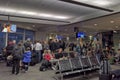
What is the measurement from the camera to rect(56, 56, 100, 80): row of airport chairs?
17.4 ft

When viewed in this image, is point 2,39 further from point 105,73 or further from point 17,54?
point 105,73

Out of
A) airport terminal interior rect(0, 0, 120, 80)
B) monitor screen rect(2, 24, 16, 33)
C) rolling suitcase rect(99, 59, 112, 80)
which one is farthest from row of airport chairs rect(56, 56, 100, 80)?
monitor screen rect(2, 24, 16, 33)

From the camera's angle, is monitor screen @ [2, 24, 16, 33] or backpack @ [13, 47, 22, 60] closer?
backpack @ [13, 47, 22, 60]

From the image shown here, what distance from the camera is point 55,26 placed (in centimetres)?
1338

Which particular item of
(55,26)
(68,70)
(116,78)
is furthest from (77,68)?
(55,26)

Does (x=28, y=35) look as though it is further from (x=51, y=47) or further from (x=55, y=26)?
(x=51, y=47)

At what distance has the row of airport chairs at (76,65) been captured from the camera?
5.30 meters

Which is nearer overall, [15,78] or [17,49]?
[15,78]

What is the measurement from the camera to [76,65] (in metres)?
5.75

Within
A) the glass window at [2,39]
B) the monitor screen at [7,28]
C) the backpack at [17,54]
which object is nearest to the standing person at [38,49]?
the monitor screen at [7,28]

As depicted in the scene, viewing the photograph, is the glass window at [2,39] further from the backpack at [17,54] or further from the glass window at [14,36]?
the backpack at [17,54]

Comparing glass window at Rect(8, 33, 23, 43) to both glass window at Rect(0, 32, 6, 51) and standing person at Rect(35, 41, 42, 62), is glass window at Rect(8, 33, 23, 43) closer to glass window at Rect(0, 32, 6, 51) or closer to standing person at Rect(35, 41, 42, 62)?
glass window at Rect(0, 32, 6, 51)

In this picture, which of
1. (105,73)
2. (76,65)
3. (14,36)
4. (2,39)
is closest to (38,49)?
(2,39)

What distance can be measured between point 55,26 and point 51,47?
12.8ft
